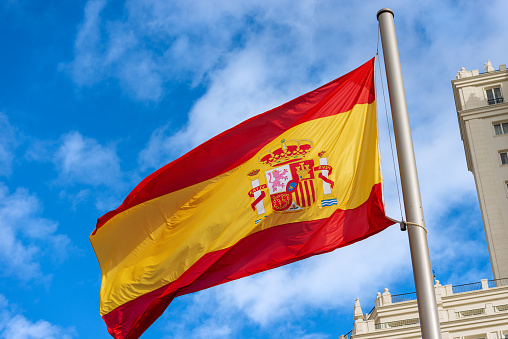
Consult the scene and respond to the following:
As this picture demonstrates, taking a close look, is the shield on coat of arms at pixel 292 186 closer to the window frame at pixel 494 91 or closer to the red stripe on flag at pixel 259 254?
the red stripe on flag at pixel 259 254

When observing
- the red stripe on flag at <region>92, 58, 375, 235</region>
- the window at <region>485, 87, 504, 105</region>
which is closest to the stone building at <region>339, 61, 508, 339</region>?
the window at <region>485, 87, 504, 105</region>

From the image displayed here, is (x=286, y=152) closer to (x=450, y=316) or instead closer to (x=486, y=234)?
(x=450, y=316)

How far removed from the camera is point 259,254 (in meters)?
14.9

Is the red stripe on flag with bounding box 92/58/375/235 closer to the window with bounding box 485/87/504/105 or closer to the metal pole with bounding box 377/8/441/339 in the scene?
the metal pole with bounding box 377/8/441/339

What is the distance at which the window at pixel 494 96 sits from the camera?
2820 inches

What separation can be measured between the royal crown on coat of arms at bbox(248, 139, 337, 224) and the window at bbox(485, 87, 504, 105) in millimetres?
60392

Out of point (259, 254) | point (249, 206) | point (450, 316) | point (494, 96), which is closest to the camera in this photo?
point (259, 254)

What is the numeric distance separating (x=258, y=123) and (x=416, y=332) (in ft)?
123

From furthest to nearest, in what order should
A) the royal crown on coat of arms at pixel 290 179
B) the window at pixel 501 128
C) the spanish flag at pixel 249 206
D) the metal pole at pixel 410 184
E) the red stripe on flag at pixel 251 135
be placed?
the window at pixel 501 128
the red stripe on flag at pixel 251 135
the royal crown on coat of arms at pixel 290 179
the spanish flag at pixel 249 206
the metal pole at pixel 410 184

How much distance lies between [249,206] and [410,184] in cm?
428

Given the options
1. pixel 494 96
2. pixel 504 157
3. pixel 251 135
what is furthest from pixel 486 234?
pixel 251 135

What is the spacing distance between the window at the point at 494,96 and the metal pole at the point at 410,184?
6159 cm

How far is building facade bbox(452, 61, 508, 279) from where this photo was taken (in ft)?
213

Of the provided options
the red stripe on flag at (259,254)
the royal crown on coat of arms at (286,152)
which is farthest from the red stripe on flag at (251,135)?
the red stripe on flag at (259,254)
